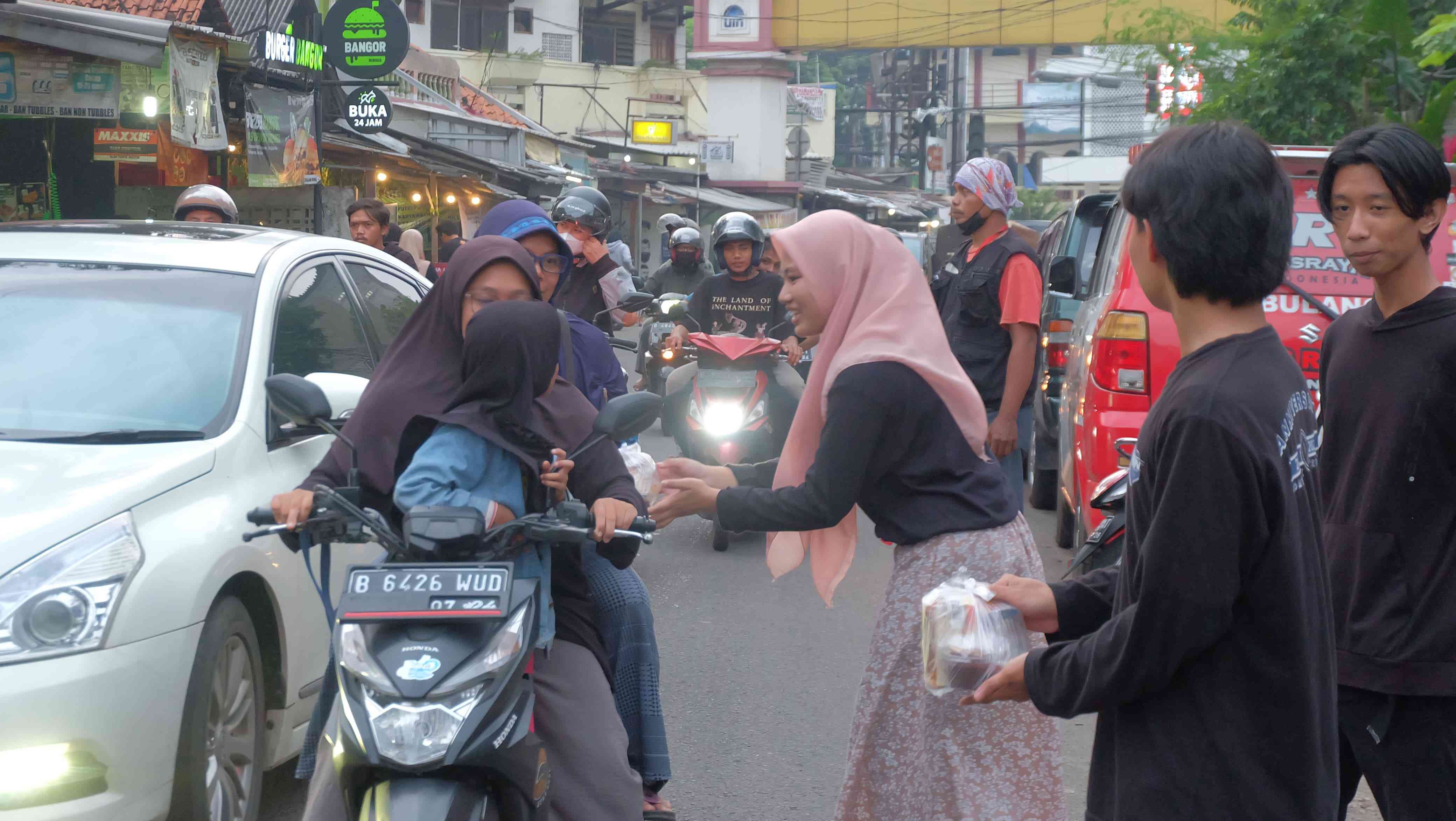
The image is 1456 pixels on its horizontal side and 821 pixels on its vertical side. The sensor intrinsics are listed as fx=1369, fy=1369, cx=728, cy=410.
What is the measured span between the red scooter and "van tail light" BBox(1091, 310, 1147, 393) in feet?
8.02

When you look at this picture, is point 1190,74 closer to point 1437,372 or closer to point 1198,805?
point 1437,372

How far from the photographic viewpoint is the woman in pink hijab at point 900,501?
2832mm

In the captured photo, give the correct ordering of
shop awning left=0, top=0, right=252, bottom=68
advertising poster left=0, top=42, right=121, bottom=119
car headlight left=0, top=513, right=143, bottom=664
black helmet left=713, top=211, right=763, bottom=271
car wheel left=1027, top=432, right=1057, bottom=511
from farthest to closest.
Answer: car wheel left=1027, top=432, right=1057, bottom=511, advertising poster left=0, top=42, right=121, bottom=119, shop awning left=0, top=0, right=252, bottom=68, black helmet left=713, top=211, right=763, bottom=271, car headlight left=0, top=513, right=143, bottom=664

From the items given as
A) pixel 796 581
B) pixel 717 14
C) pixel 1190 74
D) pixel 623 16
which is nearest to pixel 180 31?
pixel 796 581

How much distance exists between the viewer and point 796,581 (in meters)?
7.25

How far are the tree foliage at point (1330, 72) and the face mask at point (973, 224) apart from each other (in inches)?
134

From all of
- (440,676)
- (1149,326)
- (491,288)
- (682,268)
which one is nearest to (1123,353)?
(1149,326)

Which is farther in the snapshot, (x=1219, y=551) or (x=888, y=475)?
(x=888, y=475)

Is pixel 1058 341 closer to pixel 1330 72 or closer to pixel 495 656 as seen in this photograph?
pixel 1330 72

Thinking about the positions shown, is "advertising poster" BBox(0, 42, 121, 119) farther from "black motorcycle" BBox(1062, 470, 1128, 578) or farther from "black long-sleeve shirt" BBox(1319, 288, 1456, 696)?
"black long-sleeve shirt" BBox(1319, 288, 1456, 696)

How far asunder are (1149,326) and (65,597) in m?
4.33

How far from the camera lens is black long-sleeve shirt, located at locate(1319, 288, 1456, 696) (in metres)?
2.74

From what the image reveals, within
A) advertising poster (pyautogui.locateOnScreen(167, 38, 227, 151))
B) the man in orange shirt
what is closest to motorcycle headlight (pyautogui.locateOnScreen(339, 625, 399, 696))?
the man in orange shirt

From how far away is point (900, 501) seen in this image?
9.70ft
